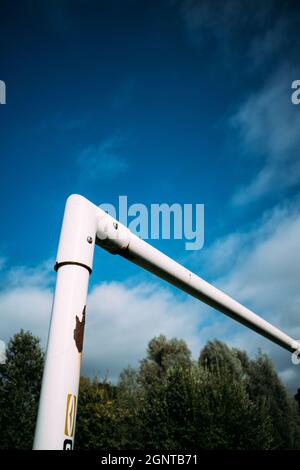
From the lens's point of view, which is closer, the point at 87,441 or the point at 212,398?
the point at 212,398

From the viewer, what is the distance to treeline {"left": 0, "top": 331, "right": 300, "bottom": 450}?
766 inches

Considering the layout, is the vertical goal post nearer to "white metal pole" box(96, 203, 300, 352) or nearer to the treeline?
"white metal pole" box(96, 203, 300, 352)

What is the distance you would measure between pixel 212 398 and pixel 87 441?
11719 millimetres

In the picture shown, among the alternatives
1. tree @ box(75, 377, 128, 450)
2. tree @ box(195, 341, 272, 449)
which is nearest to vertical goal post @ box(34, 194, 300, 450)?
tree @ box(195, 341, 272, 449)

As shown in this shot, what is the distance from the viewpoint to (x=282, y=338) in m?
3.52

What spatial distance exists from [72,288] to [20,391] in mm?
27703

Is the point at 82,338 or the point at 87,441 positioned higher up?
the point at 82,338

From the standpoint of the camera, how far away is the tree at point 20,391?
22359 millimetres

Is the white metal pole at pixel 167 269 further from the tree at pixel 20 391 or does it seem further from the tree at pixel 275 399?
the tree at pixel 275 399

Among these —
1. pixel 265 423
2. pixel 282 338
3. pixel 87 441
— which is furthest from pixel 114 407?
pixel 282 338
